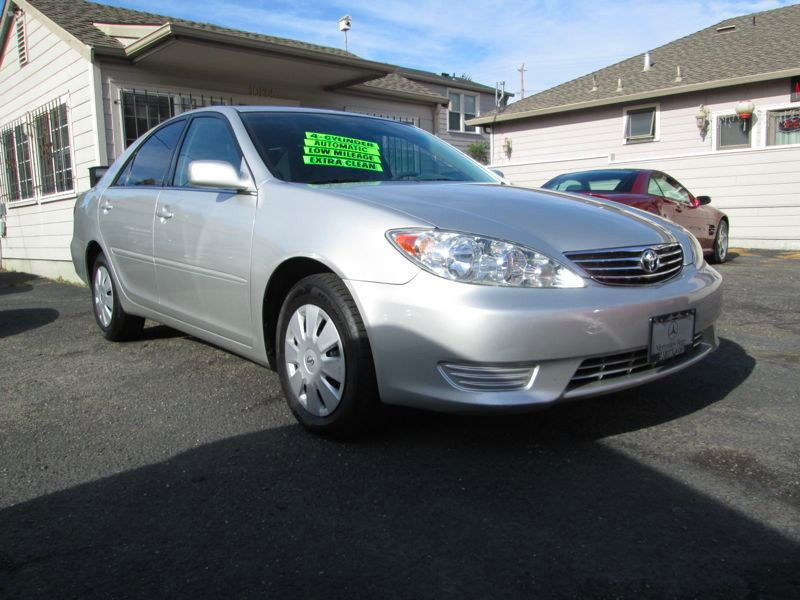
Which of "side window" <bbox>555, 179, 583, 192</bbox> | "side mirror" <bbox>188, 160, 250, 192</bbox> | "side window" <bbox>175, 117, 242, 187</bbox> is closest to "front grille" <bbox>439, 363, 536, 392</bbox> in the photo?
"side mirror" <bbox>188, 160, 250, 192</bbox>

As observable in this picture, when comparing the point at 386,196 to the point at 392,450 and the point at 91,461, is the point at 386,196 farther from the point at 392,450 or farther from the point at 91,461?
the point at 91,461

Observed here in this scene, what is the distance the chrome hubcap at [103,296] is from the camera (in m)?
5.07

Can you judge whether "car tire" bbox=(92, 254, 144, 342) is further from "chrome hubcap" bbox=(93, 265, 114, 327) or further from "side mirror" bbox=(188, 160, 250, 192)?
"side mirror" bbox=(188, 160, 250, 192)

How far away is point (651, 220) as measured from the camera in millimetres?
3430

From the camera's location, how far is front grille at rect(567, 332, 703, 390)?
265 cm

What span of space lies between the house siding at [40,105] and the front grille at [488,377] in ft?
25.2

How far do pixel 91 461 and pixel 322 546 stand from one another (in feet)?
4.30

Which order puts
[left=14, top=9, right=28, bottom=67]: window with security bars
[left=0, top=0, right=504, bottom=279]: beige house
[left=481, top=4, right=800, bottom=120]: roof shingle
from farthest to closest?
[left=481, top=4, right=800, bottom=120]: roof shingle
[left=14, top=9, right=28, bottom=67]: window with security bars
[left=0, top=0, right=504, bottom=279]: beige house

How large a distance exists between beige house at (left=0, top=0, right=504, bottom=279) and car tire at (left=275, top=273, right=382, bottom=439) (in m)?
6.17

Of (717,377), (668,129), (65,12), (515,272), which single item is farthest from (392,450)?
(668,129)

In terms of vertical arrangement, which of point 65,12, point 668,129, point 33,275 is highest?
point 65,12

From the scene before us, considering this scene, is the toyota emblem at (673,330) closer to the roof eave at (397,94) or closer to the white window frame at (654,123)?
the roof eave at (397,94)

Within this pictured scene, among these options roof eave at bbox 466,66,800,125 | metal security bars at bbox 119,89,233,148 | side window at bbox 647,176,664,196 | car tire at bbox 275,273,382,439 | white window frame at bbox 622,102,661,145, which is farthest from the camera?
white window frame at bbox 622,102,661,145

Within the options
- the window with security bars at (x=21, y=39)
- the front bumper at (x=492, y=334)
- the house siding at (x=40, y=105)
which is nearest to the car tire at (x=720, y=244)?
the front bumper at (x=492, y=334)
